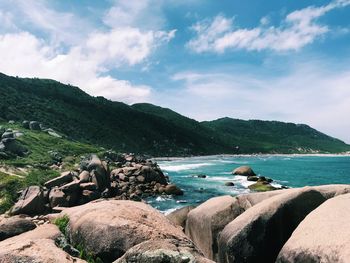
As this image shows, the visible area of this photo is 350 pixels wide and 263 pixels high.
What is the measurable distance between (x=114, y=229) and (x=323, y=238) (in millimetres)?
5908

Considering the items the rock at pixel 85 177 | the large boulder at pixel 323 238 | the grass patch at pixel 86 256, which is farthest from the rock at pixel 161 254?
the rock at pixel 85 177

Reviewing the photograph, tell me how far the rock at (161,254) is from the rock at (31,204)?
22.3 m

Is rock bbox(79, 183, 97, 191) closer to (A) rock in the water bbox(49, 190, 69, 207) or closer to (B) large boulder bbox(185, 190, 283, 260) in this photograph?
(A) rock in the water bbox(49, 190, 69, 207)

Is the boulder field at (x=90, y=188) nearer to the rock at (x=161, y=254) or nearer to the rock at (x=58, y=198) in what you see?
the rock at (x=58, y=198)

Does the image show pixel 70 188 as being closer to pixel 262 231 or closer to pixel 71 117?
pixel 262 231

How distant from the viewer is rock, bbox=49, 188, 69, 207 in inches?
1222

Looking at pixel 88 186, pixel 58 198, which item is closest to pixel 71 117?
pixel 88 186

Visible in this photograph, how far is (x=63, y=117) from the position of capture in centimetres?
14662

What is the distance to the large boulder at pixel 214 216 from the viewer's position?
16.4 metres

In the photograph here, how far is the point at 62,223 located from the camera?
13.8 meters

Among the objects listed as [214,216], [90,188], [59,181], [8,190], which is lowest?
[8,190]

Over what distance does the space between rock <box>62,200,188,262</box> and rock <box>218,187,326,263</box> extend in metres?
2.18

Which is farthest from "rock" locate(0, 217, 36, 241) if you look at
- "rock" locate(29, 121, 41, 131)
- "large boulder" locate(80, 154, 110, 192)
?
"rock" locate(29, 121, 41, 131)

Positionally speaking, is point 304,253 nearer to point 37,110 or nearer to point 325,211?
point 325,211
